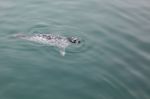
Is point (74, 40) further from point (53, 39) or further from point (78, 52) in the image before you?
point (53, 39)

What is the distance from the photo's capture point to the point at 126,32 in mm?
21016

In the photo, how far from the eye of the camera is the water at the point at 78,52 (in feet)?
52.7

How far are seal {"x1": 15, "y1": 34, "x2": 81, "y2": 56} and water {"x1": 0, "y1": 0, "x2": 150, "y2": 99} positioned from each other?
1.24 feet

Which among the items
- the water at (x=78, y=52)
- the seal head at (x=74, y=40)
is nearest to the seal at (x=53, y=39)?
the seal head at (x=74, y=40)

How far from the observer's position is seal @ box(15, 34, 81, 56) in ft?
61.9

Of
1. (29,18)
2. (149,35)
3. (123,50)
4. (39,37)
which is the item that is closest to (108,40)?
(123,50)

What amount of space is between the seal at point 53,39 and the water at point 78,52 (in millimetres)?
378

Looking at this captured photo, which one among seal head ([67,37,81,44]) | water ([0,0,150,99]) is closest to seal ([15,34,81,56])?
seal head ([67,37,81,44])

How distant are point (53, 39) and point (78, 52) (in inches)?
64.5

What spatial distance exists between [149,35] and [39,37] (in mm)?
6535

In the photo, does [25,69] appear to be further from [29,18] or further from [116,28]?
[116,28]

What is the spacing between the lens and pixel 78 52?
732 inches

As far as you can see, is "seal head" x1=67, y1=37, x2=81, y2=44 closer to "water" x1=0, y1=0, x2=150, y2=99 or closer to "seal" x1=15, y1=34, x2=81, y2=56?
"seal" x1=15, y1=34, x2=81, y2=56

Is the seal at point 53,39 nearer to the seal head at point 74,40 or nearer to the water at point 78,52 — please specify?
the seal head at point 74,40
